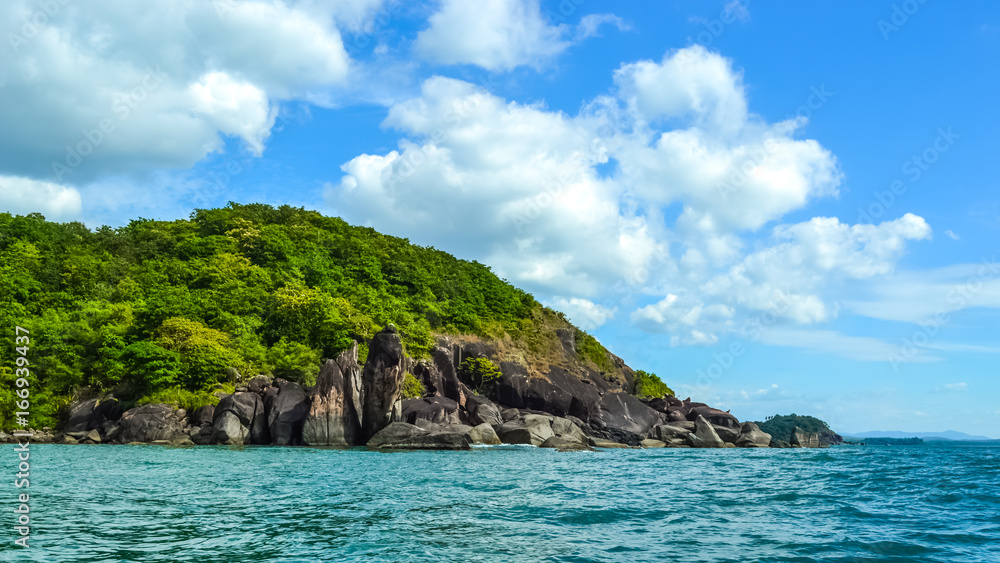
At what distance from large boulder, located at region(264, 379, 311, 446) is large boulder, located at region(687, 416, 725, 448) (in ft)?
117

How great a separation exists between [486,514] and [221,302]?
46526 mm

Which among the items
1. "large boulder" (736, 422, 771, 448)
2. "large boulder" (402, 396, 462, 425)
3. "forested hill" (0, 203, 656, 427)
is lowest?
"large boulder" (736, 422, 771, 448)

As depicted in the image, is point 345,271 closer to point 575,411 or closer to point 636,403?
point 575,411

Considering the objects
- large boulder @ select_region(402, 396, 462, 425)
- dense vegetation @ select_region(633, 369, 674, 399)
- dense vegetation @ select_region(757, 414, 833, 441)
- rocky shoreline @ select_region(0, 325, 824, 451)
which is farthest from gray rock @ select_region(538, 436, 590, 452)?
dense vegetation @ select_region(757, 414, 833, 441)

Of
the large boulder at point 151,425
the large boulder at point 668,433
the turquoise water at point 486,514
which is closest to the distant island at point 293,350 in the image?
the large boulder at point 151,425

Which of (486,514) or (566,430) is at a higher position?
(486,514)

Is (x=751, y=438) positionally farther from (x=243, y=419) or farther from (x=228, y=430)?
(x=228, y=430)

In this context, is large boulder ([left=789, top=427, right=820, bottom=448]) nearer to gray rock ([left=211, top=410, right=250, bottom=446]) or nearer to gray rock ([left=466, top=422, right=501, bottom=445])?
gray rock ([left=466, top=422, right=501, bottom=445])

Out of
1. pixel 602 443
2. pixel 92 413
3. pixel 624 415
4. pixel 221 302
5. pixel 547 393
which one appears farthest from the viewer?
pixel 547 393

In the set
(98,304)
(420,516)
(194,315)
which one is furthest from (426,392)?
(420,516)

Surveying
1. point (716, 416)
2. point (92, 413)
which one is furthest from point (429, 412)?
point (716, 416)

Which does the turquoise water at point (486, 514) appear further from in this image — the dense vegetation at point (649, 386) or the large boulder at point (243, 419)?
the dense vegetation at point (649, 386)

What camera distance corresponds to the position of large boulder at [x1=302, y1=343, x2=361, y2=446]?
3881 cm

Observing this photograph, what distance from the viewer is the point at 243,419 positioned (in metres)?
39.4
